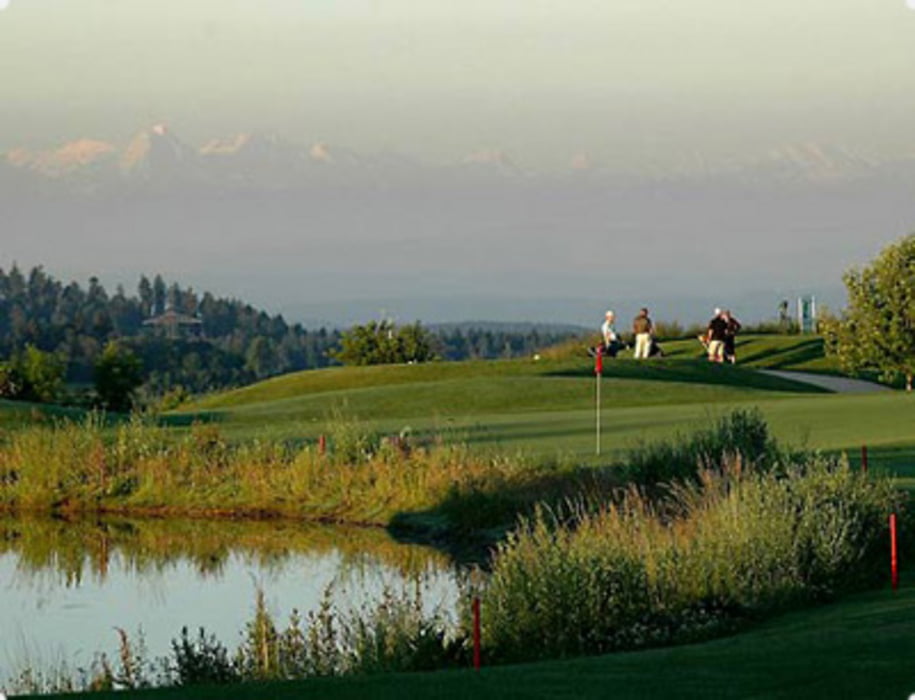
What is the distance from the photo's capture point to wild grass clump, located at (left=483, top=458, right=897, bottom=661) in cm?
1567

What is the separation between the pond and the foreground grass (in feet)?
17.8

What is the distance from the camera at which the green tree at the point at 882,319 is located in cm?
5297

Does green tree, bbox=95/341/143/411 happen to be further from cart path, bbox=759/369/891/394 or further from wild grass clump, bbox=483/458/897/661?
wild grass clump, bbox=483/458/897/661

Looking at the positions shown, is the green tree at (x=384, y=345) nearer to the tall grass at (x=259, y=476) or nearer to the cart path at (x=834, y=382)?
the cart path at (x=834, y=382)

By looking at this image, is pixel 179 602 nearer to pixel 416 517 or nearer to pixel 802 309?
pixel 416 517

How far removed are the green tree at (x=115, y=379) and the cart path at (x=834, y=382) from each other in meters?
19.6

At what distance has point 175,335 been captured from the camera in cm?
15425

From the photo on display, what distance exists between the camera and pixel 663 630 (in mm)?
15648

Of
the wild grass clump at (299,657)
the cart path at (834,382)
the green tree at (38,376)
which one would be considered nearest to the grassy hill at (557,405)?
the cart path at (834,382)

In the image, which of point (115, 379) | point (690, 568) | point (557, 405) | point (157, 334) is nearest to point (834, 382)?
point (557, 405)

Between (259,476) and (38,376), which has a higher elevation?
(38,376)

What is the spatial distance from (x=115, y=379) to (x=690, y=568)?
4153 centimetres

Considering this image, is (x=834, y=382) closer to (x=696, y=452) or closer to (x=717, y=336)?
(x=717, y=336)

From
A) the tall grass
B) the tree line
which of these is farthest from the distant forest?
the tall grass
